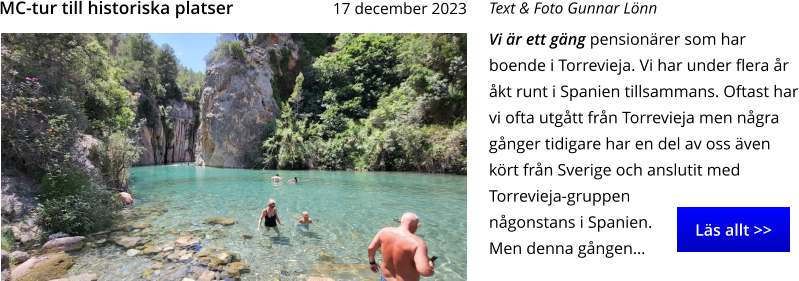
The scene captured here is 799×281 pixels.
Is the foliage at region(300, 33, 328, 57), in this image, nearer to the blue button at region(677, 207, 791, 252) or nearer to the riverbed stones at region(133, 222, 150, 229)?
the riverbed stones at region(133, 222, 150, 229)

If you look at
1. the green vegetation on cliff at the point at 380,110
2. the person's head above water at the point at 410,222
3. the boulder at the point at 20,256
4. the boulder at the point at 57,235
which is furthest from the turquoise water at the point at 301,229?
the green vegetation on cliff at the point at 380,110

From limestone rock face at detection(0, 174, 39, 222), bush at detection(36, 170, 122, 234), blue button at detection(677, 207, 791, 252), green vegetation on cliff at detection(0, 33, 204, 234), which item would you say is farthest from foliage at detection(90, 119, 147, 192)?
blue button at detection(677, 207, 791, 252)

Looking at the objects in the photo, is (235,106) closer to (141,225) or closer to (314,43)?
(314,43)

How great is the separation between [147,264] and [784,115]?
589cm

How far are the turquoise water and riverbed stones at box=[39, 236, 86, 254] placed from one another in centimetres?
28

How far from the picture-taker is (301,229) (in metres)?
5.50

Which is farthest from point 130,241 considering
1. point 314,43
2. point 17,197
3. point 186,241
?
point 314,43

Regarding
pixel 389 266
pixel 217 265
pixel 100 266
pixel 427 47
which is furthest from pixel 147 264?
pixel 427 47

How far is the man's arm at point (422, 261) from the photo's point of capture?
2113mm

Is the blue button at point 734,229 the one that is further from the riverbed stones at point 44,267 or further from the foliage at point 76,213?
the foliage at point 76,213

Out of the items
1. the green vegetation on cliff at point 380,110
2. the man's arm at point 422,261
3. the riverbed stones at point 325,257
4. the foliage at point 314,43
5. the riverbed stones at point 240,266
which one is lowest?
the riverbed stones at point 325,257

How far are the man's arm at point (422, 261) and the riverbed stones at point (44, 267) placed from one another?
402cm

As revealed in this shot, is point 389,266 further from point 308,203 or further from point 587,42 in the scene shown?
point 308,203

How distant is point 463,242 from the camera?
4785mm
